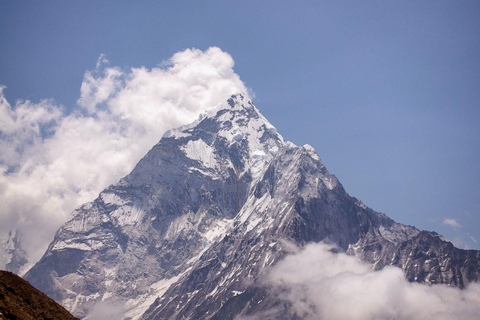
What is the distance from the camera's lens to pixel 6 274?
305 ft

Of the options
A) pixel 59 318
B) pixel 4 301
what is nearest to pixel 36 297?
pixel 59 318

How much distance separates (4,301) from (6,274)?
15.0 metres

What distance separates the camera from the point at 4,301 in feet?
260

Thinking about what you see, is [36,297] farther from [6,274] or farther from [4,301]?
[4,301]

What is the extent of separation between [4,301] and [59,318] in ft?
42.3

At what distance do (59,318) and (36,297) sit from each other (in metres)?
5.78

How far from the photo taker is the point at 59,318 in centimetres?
8981

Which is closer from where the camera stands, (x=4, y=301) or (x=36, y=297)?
(x=4, y=301)

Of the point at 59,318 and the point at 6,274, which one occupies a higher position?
the point at 6,274

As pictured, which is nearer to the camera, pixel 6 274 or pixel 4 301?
pixel 4 301

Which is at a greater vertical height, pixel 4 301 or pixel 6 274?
pixel 6 274

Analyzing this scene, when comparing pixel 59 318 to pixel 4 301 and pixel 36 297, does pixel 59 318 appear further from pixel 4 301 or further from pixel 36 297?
pixel 4 301

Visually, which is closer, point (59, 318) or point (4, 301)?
point (4, 301)

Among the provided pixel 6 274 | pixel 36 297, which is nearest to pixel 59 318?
pixel 36 297
